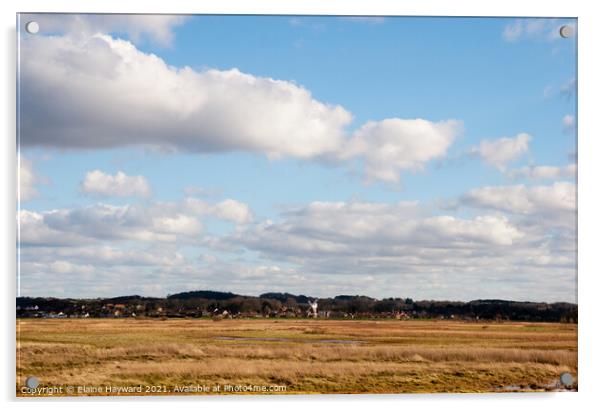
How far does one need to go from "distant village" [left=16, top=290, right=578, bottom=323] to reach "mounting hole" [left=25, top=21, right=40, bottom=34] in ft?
18.1

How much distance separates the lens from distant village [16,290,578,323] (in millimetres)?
16266

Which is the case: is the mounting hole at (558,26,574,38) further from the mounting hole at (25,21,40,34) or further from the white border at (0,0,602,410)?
the mounting hole at (25,21,40,34)

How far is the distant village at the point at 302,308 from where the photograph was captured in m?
16.3

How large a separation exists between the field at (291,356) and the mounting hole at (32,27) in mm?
5814

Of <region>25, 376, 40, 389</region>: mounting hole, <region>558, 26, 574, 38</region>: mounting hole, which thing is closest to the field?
<region>25, 376, 40, 389</region>: mounting hole

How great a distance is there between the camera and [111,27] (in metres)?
15.9

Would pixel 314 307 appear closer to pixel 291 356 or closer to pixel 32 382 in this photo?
pixel 291 356

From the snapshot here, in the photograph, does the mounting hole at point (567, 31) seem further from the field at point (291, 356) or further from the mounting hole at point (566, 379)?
the mounting hole at point (566, 379)

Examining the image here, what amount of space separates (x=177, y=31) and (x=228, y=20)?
108 centimetres

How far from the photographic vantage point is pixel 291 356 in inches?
638

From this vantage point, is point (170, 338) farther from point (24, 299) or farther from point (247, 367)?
point (24, 299)

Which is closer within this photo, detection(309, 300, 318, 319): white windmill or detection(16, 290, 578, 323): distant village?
detection(16, 290, 578, 323): distant village

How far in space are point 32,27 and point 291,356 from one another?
28.1ft
